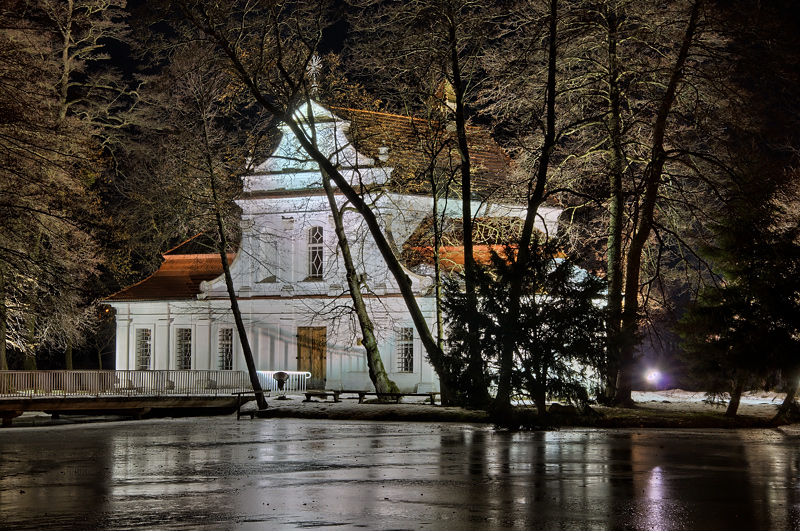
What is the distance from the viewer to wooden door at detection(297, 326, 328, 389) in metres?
41.1

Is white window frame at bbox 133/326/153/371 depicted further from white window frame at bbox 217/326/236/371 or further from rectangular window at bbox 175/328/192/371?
white window frame at bbox 217/326/236/371

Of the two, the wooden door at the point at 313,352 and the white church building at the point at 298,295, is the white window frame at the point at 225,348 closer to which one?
the white church building at the point at 298,295

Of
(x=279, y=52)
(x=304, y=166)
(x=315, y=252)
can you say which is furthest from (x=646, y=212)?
(x=315, y=252)

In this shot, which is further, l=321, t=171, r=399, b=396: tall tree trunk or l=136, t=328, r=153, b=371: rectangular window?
l=136, t=328, r=153, b=371: rectangular window

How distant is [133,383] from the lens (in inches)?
1452

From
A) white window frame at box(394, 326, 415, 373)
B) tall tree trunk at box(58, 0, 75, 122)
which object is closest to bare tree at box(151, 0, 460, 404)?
white window frame at box(394, 326, 415, 373)

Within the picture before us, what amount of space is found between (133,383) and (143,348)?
7536 millimetres

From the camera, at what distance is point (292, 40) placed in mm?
30359

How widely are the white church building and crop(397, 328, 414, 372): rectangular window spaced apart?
0.13ft

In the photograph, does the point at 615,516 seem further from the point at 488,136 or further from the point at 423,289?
the point at 488,136

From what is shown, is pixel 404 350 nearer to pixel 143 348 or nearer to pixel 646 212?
pixel 143 348

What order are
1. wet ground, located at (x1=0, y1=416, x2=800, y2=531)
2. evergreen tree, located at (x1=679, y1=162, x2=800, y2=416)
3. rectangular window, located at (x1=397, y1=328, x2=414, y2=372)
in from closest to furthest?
1. wet ground, located at (x1=0, y1=416, x2=800, y2=531)
2. evergreen tree, located at (x1=679, y1=162, x2=800, y2=416)
3. rectangular window, located at (x1=397, y1=328, x2=414, y2=372)

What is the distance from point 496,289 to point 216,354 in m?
24.3

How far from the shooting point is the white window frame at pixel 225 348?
139 feet
